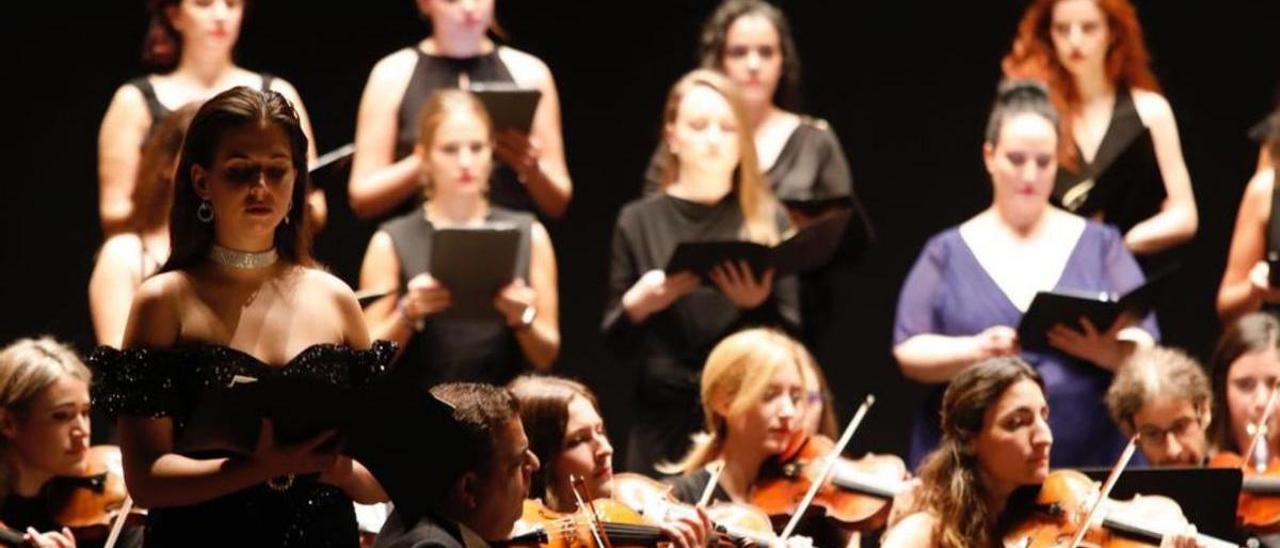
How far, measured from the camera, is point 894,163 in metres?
6.28

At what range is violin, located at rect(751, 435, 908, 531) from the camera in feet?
13.2

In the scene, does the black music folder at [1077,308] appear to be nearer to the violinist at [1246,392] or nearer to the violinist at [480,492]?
the violinist at [1246,392]

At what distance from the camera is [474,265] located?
14.5 feet

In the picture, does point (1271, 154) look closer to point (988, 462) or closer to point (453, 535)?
point (988, 462)

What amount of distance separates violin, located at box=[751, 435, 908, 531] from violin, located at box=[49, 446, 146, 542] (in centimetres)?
114

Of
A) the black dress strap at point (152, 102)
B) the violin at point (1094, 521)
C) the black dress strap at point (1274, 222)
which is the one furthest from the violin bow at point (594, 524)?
the black dress strap at point (1274, 222)

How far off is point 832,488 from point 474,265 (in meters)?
0.88

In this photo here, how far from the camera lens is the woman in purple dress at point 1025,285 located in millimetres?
4574

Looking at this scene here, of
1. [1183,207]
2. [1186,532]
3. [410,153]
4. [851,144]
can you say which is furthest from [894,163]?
[1186,532]

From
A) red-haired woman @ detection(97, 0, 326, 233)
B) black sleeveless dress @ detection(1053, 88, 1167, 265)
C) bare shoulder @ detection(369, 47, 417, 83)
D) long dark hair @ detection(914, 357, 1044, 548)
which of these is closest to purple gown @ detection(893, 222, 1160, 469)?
black sleeveless dress @ detection(1053, 88, 1167, 265)

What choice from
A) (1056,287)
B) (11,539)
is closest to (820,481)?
(1056,287)

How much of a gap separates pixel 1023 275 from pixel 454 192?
48.2 inches

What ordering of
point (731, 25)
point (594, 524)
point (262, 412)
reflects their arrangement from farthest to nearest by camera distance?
point (731, 25) < point (594, 524) < point (262, 412)

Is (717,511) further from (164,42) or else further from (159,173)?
(164,42)
